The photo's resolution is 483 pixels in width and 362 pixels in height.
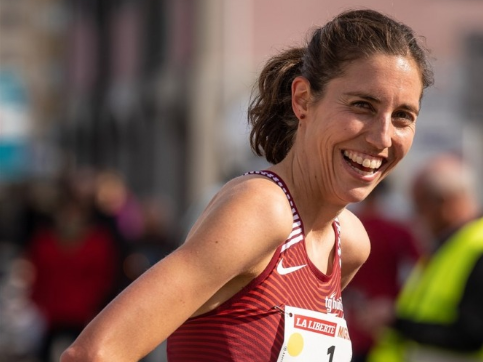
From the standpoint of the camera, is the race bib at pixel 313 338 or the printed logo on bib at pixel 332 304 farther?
the printed logo on bib at pixel 332 304

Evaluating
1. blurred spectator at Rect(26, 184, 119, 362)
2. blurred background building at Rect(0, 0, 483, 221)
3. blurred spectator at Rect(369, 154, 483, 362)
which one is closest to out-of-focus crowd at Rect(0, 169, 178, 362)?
blurred spectator at Rect(26, 184, 119, 362)

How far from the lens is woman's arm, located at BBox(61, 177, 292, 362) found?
115 inches

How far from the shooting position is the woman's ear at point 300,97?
3332mm

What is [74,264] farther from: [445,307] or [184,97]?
[184,97]

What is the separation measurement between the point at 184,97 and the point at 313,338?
1960 cm

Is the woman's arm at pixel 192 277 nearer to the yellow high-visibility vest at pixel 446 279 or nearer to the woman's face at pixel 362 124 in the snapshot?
the woman's face at pixel 362 124

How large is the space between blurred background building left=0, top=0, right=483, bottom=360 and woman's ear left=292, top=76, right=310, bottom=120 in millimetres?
Result: 398

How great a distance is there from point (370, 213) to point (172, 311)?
5731 millimetres

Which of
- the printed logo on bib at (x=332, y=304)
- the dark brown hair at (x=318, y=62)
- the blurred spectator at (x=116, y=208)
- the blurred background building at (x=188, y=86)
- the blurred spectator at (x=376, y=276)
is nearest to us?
the dark brown hair at (x=318, y=62)

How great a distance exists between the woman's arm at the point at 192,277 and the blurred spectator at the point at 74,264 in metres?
7.68

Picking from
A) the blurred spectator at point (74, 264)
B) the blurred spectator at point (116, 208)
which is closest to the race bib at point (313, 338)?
the blurred spectator at point (74, 264)

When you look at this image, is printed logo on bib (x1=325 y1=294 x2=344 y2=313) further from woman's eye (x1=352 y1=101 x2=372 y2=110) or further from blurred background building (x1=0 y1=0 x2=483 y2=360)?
blurred background building (x1=0 y1=0 x2=483 y2=360)

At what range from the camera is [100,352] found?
2.89 m

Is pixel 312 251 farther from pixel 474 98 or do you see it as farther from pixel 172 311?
pixel 474 98
